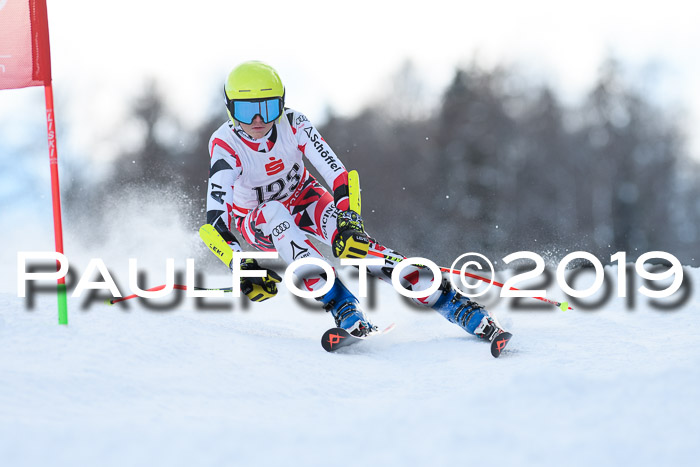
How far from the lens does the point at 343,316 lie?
430 centimetres

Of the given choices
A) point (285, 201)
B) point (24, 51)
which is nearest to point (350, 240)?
point (285, 201)

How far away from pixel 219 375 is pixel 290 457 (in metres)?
1.23

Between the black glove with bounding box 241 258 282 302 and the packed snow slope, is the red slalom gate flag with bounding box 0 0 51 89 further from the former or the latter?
the black glove with bounding box 241 258 282 302

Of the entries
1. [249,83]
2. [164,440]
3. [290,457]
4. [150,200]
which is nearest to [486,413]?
[290,457]

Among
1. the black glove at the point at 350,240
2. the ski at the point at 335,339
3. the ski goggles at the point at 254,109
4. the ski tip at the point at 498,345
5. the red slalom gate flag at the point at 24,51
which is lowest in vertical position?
the ski at the point at 335,339

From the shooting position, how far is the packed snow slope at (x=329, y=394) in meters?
2.20

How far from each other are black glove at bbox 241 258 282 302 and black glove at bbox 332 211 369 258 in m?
0.44

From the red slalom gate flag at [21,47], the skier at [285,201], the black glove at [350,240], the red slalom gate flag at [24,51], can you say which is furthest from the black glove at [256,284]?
the red slalom gate flag at [21,47]

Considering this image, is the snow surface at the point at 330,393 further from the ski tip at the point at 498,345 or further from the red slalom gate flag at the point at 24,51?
the red slalom gate flag at the point at 24,51

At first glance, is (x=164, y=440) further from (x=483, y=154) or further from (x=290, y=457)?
(x=483, y=154)

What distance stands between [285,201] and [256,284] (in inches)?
30.5

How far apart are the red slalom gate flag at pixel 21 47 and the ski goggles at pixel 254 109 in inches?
44.2

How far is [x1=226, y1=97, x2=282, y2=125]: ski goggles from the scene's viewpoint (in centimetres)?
438

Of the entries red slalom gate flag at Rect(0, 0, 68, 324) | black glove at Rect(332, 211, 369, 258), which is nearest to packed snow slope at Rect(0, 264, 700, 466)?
black glove at Rect(332, 211, 369, 258)
